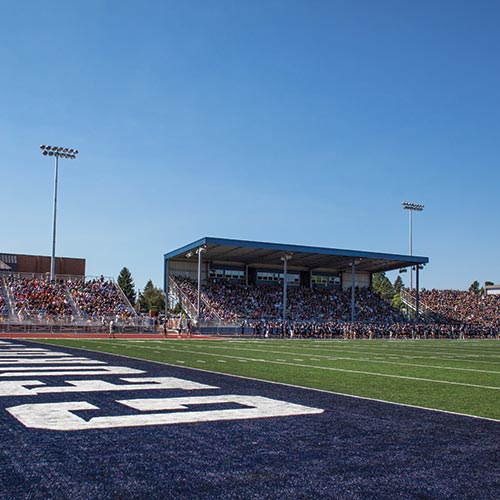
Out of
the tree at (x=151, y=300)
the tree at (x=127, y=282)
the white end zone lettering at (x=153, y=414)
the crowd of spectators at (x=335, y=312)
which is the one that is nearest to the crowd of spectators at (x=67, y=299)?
the crowd of spectators at (x=335, y=312)

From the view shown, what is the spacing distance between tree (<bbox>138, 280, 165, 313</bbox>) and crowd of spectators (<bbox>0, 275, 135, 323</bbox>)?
35504 mm

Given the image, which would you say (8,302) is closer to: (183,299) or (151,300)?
(183,299)

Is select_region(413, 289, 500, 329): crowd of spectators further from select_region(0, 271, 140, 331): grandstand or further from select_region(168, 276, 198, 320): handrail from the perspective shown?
select_region(0, 271, 140, 331): grandstand

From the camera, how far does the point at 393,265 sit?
55.9 meters

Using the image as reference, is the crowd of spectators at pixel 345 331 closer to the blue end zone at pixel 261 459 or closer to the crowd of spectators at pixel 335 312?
the crowd of spectators at pixel 335 312

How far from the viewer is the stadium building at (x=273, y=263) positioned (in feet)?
154

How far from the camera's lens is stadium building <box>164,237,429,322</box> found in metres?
47.0

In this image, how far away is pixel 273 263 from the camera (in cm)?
5441

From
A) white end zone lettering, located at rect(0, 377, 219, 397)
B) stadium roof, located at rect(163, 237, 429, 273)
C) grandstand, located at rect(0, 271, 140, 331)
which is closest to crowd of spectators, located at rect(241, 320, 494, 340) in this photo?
stadium roof, located at rect(163, 237, 429, 273)

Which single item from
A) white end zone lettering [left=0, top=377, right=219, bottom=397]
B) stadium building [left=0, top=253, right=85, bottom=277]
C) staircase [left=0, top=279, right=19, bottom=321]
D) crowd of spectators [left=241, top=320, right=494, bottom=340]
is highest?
stadium building [left=0, top=253, right=85, bottom=277]

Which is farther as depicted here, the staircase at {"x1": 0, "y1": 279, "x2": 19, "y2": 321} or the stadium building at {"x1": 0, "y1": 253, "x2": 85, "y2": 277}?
the stadium building at {"x1": 0, "y1": 253, "x2": 85, "y2": 277}

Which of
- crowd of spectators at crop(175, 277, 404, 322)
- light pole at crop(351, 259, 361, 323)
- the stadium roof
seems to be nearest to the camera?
the stadium roof

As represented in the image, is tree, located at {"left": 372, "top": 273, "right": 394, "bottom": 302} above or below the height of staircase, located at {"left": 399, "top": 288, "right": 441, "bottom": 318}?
above

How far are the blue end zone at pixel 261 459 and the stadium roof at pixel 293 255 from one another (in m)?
38.0
